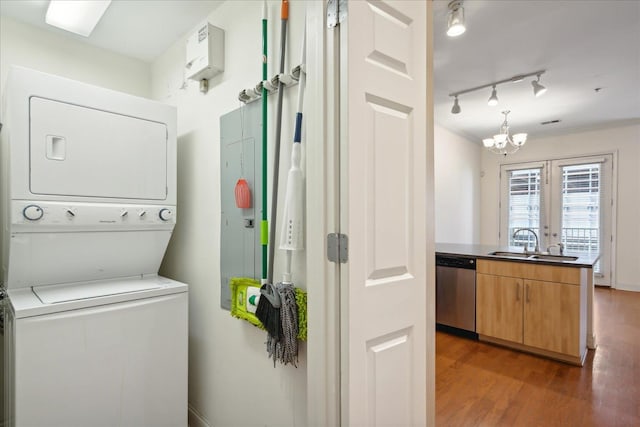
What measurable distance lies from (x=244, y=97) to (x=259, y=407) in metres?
1.44

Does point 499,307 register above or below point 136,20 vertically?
below

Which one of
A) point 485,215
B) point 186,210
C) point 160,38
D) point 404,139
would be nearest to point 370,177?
point 404,139

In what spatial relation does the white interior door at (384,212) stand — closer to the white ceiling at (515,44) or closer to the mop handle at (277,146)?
the mop handle at (277,146)

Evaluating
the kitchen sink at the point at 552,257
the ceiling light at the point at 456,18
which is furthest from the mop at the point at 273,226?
the kitchen sink at the point at 552,257

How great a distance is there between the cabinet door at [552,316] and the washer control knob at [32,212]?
136 inches

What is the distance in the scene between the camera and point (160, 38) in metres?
2.09

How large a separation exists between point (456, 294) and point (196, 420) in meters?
2.58

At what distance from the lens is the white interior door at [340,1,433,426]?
989 mm

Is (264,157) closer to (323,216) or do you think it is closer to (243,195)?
(243,195)

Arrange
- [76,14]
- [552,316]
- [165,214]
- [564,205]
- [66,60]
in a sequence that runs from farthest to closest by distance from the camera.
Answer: [564,205] → [552,316] → [66,60] → [165,214] → [76,14]

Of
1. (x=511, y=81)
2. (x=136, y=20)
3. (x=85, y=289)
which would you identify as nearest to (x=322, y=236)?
(x=85, y=289)

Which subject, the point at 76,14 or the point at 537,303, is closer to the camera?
the point at 76,14

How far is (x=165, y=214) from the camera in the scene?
1860mm

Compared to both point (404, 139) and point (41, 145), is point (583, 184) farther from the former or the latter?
point (41, 145)
